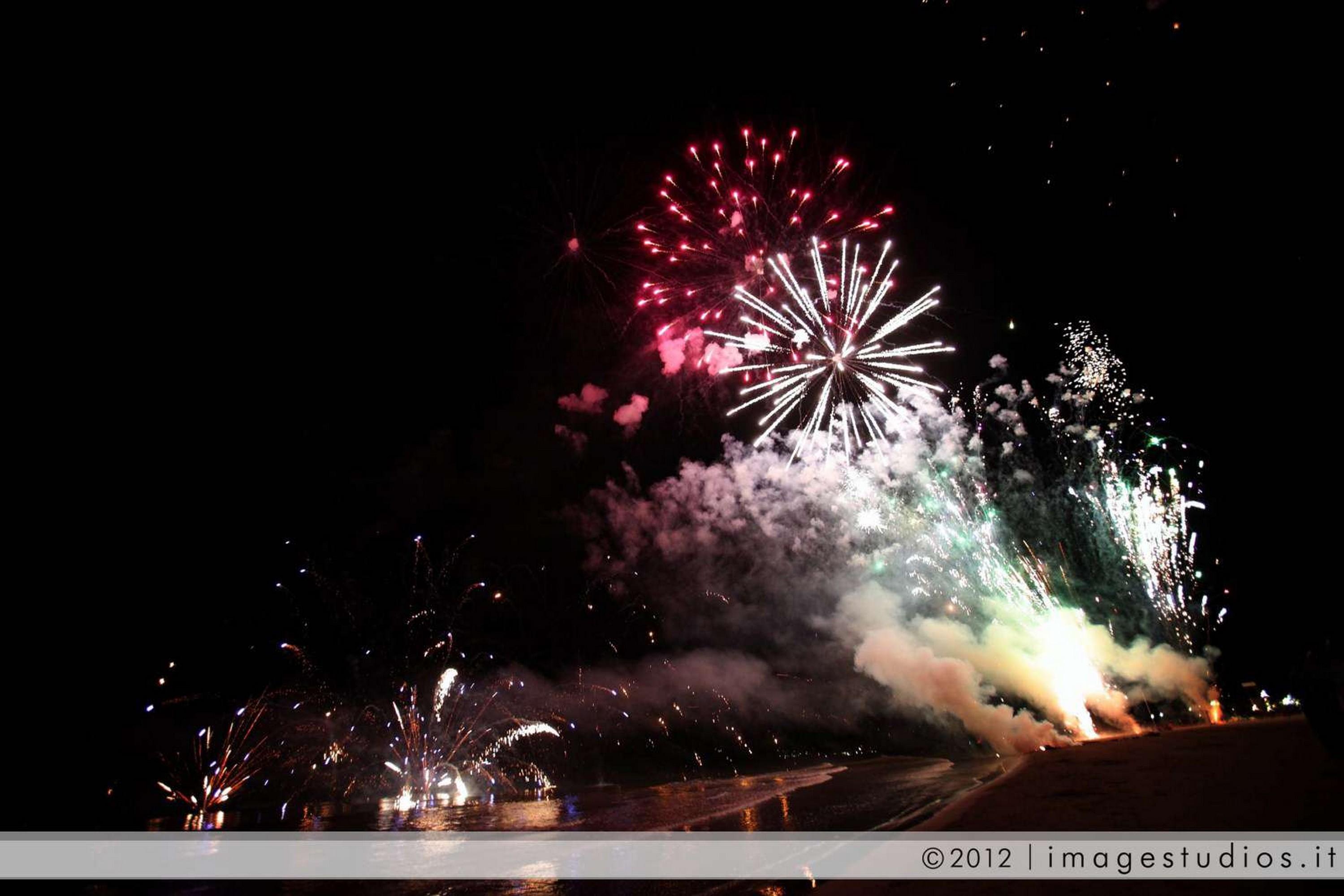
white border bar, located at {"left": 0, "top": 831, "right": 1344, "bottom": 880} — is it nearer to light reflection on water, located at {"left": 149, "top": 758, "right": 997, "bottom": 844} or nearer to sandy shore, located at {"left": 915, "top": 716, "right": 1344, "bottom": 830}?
sandy shore, located at {"left": 915, "top": 716, "right": 1344, "bottom": 830}

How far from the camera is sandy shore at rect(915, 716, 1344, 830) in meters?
9.48

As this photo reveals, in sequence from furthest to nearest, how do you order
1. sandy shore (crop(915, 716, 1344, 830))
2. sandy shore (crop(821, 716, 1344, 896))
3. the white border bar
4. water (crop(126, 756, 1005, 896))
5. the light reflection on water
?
the light reflection on water
water (crop(126, 756, 1005, 896))
sandy shore (crop(915, 716, 1344, 830))
sandy shore (crop(821, 716, 1344, 896))
the white border bar

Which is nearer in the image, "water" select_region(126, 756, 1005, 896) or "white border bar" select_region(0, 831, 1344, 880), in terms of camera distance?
"white border bar" select_region(0, 831, 1344, 880)

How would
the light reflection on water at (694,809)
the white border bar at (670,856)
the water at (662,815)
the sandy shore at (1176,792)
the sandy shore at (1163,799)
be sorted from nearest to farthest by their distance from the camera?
the white border bar at (670,856) < the sandy shore at (1163,799) < the sandy shore at (1176,792) < the water at (662,815) < the light reflection on water at (694,809)

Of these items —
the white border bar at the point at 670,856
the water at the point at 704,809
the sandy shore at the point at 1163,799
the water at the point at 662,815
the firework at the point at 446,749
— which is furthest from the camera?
the firework at the point at 446,749

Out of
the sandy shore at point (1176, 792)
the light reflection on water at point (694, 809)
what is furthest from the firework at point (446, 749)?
the sandy shore at point (1176, 792)

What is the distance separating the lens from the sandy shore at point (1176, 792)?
9477 millimetres

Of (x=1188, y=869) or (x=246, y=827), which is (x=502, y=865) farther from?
(x=246, y=827)

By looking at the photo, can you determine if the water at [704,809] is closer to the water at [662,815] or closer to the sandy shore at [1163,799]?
the water at [662,815]

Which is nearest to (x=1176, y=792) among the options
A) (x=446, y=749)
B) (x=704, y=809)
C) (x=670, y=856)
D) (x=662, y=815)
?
(x=670, y=856)

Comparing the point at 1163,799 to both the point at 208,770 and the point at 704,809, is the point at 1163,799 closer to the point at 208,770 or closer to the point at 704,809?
the point at 704,809

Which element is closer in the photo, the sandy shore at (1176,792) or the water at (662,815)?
the sandy shore at (1176,792)

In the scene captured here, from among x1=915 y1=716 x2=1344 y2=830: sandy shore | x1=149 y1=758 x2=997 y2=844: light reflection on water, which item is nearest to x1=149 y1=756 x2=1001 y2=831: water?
x1=149 y1=758 x2=997 y2=844: light reflection on water

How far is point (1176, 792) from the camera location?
40.3ft
